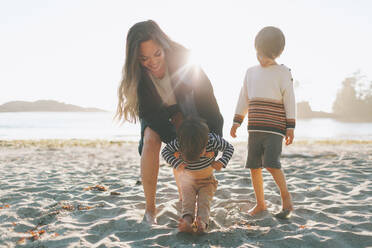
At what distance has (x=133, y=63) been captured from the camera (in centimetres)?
267

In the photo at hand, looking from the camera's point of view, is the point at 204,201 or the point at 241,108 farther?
the point at 241,108

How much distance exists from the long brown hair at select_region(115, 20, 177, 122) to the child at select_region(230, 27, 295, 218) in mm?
920

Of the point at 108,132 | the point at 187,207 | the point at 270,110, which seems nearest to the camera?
the point at 187,207

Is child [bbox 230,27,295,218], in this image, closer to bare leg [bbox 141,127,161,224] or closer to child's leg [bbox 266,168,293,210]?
child's leg [bbox 266,168,293,210]

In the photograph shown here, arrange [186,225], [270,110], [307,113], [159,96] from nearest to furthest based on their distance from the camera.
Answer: [186,225] < [270,110] < [159,96] < [307,113]

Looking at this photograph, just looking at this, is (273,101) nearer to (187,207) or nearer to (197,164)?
(197,164)

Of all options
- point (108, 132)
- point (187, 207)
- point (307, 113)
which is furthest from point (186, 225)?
point (307, 113)

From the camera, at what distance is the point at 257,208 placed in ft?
9.53

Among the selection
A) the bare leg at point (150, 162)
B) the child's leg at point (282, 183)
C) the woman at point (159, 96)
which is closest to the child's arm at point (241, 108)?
the woman at point (159, 96)

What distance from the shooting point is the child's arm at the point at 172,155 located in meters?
2.60

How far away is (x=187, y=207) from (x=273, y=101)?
1.34m

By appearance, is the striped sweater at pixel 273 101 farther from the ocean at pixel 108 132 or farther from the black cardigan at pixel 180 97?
the ocean at pixel 108 132

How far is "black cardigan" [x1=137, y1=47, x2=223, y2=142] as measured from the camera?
9.14 ft

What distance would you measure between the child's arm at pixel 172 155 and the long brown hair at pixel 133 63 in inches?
22.4
